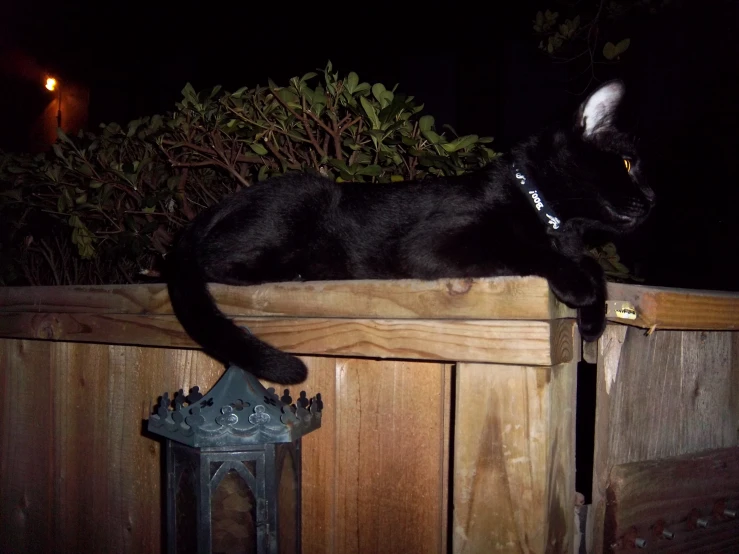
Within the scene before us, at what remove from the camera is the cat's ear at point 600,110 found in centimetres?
142

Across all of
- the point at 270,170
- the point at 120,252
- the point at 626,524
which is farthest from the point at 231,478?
the point at 120,252

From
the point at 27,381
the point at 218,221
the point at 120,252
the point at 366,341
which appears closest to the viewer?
the point at 366,341

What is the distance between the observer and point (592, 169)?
1400 millimetres

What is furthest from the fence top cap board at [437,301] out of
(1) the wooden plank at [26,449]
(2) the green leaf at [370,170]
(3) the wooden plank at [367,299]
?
(2) the green leaf at [370,170]

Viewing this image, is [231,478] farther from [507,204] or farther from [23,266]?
[23,266]

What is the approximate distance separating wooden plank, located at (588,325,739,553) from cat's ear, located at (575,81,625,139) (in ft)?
1.88

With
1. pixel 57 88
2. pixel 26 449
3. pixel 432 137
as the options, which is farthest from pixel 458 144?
pixel 57 88

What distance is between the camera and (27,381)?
1621 mm

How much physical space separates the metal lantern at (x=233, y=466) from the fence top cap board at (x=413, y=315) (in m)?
0.16

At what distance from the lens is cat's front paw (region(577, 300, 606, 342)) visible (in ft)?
3.36

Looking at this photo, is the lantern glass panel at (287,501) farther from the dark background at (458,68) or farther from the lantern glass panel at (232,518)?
the dark background at (458,68)

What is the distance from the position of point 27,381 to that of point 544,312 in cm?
152

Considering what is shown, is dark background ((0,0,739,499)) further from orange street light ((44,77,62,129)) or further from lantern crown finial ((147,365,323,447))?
lantern crown finial ((147,365,323,447))

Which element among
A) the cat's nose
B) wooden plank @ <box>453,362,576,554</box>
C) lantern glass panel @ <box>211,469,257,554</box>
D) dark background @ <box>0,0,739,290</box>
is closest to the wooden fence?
wooden plank @ <box>453,362,576,554</box>
